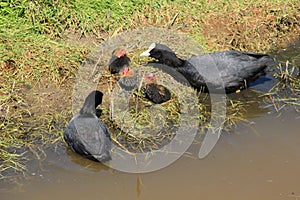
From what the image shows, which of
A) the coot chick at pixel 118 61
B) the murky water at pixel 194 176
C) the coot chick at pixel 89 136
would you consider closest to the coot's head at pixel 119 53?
the coot chick at pixel 118 61

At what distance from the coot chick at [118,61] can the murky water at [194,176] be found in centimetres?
149

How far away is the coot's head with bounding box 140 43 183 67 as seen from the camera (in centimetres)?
639

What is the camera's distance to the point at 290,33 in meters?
7.93

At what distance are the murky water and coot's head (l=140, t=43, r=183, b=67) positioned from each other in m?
1.36

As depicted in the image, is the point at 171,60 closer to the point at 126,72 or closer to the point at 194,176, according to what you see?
the point at 126,72

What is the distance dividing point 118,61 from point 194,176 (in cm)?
211

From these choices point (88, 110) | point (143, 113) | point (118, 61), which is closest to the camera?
point (88, 110)

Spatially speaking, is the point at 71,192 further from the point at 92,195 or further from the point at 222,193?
the point at 222,193

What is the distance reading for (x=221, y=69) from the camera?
20.5 ft

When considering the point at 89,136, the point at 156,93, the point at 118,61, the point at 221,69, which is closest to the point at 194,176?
the point at 89,136

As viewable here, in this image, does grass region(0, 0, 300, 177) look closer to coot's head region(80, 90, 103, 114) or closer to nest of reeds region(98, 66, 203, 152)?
nest of reeds region(98, 66, 203, 152)

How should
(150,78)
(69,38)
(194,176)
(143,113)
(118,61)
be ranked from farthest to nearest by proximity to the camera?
(69,38) → (118,61) → (150,78) → (143,113) → (194,176)

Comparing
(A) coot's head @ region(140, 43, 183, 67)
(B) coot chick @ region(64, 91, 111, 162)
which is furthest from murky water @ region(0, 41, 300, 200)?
(A) coot's head @ region(140, 43, 183, 67)

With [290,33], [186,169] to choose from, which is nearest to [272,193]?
[186,169]
